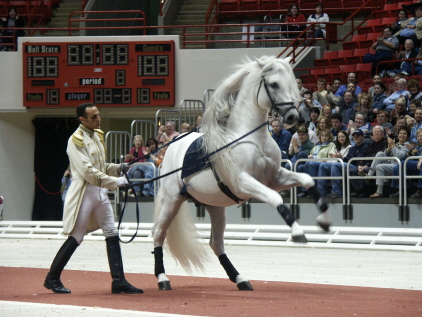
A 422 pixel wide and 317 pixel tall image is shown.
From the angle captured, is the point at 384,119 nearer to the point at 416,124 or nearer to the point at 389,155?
the point at 416,124

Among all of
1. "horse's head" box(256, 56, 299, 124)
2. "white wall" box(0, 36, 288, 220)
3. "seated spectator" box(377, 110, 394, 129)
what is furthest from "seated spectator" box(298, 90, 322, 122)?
"horse's head" box(256, 56, 299, 124)

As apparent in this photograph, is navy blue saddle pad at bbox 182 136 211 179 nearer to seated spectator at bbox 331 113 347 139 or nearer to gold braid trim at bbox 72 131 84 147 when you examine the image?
gold braid trim at bbox 72 131 84 147

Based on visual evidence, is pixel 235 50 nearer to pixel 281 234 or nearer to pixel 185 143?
pixel 281 234

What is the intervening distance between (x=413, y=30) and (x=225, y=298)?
1138 centimetres

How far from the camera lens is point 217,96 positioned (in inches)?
324

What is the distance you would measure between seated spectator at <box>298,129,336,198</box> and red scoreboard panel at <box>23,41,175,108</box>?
5.53m

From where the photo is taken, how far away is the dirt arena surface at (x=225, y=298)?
21.5 ft

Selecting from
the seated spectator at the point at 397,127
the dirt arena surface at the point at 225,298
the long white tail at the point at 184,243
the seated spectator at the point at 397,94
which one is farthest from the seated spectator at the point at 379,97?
the long white tail at the point at 184,243

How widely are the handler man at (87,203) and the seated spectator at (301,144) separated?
6.75 metres

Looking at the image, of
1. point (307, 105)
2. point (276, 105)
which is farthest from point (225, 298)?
point (307, 105)

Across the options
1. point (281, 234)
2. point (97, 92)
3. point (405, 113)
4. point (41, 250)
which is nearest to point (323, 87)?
point (405, 113)

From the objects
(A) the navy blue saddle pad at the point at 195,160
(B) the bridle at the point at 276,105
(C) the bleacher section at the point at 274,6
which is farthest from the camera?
(C) the bleacher section at the point at 274,6

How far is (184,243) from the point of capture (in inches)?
347

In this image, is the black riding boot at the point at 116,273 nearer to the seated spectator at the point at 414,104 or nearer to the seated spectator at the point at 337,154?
the seated spectator at the point at 337,154
